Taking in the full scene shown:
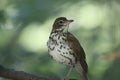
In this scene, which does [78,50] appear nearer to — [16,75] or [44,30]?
[16,75]

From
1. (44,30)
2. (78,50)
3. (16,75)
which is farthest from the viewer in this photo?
(44,30)

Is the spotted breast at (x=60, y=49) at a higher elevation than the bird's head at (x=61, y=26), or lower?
lower

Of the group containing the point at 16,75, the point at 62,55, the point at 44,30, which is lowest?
the point at 16,75

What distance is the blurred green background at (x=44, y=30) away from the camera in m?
2.65

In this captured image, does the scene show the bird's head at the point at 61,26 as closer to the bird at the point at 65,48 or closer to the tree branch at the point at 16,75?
the bird at the point at 65,48

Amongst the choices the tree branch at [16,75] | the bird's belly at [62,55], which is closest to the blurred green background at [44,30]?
the bird's belly at [62,55]

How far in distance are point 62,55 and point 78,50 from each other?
7cm

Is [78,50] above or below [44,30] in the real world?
below

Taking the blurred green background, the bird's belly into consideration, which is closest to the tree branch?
the bird's belly

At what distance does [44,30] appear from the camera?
288 cm

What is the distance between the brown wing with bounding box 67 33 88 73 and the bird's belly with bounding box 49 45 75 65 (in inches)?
1.3

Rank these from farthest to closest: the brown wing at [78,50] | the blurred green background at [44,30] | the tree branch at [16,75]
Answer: the blurred green background at [44,30], the brown wing at [78,50], the tree branch at [16,75]

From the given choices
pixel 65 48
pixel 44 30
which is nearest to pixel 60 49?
pixel 65 48

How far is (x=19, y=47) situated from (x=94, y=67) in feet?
1.95
